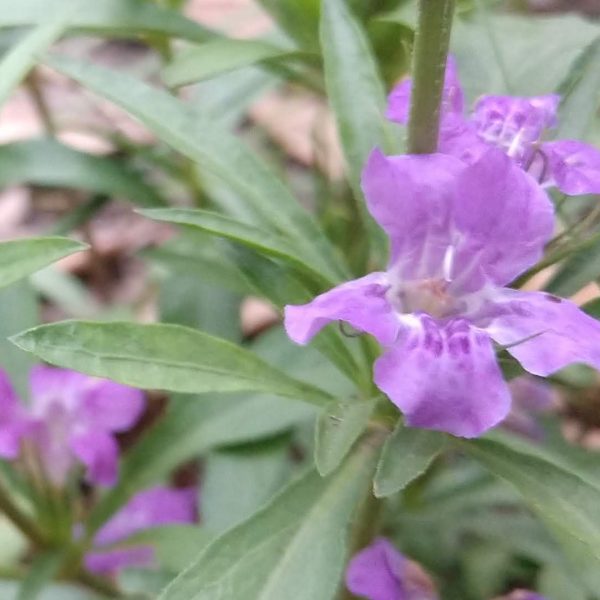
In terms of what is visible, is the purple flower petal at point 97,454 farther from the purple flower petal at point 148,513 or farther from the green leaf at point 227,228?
the green leaf at point 227,228

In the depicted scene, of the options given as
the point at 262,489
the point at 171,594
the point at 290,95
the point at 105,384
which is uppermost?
the point at 171,594

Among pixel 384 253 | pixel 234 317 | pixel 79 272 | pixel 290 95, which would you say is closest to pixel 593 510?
pixel 384 253

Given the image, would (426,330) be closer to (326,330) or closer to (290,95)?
(326,330)

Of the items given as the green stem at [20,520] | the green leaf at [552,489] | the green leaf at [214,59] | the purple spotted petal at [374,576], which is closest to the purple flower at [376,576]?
the purple spotted petal at [374,576]

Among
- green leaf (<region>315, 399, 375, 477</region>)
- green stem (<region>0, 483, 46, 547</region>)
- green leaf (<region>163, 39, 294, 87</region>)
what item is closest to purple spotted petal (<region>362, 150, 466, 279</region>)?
green leaf (<region>315, 399, 375, 477</region>)

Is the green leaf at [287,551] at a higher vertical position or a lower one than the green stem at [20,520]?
higher
